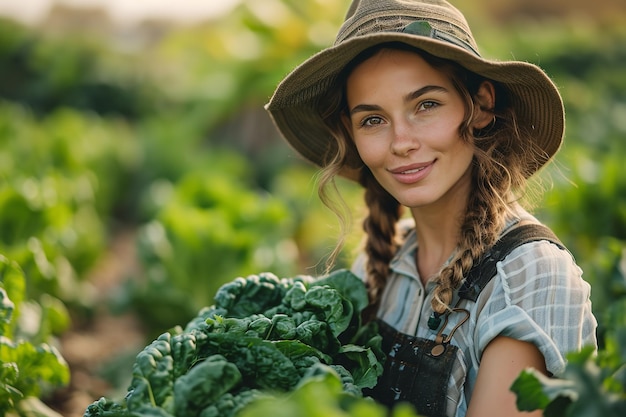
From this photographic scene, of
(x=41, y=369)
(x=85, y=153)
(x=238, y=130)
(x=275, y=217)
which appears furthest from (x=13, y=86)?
(x=41, y=369)

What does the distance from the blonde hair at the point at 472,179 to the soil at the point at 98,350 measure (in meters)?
2.17

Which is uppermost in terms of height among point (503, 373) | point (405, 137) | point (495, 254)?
point (405, 137)

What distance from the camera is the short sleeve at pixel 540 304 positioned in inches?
80.3

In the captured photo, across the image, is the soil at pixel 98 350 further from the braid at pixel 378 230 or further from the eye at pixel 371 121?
the eye at pixel 371 121

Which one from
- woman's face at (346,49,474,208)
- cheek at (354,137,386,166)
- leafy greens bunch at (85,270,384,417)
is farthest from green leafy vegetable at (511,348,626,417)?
cheek at (354,137,386,166)

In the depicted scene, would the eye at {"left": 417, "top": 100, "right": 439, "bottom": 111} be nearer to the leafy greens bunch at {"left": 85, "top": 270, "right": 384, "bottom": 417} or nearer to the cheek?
the cheek

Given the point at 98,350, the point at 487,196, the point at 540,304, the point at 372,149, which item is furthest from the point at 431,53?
the point at 98,350

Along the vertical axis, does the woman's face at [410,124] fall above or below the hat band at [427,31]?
below

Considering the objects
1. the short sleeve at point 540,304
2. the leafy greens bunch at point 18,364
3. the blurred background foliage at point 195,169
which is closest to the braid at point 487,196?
the short sleeve at point 540,304

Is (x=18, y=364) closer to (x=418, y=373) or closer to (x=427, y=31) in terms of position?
(x=418, y=373)

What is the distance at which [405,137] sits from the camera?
7.66 ft

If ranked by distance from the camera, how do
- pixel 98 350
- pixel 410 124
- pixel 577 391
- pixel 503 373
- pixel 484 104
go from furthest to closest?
pixel 98 350, pixel 484 104, pixel 410 124, pixel 503 373, pixel 577 391

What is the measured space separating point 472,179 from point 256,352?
1.05 m

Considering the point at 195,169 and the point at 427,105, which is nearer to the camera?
the point at 427,105
